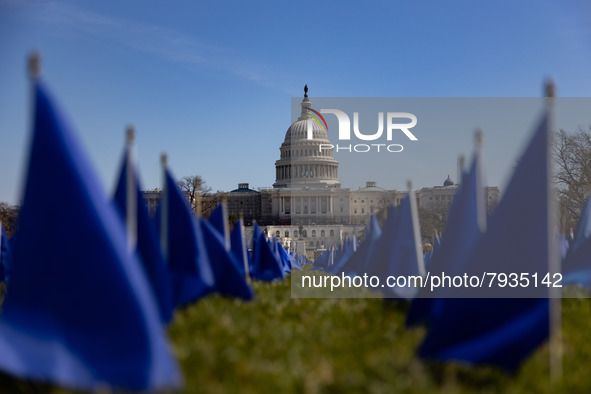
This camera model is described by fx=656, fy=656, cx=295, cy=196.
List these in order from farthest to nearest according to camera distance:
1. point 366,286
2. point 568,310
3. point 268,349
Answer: point 366,286 → point 568,310 → point 268,349

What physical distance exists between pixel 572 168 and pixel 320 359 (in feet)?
101

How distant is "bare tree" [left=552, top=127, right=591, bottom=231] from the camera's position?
32.9 m

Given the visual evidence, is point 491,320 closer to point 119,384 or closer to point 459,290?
point 459,290

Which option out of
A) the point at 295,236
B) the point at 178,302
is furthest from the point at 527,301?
the point at 295,236

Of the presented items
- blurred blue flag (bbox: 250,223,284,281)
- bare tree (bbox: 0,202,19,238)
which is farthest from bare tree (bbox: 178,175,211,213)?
blurred blue flag (bbox: 250,223,284,281)

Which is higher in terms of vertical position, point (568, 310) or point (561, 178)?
point (561, 178)

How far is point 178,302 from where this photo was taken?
877 cm

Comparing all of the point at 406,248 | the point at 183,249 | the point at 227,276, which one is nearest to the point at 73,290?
the point at 183,249

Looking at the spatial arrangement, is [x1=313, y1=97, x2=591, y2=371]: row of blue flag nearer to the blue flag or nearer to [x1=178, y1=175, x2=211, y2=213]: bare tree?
the blue flag

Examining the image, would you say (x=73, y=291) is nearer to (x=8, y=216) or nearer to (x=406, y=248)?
(x=406, y=248)

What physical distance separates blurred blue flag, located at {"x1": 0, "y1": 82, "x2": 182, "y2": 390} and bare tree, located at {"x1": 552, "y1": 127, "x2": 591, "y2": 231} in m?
30.9

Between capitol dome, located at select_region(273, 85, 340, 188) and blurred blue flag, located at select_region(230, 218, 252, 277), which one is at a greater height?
capitol dome, located at select_region(273, 85, 340, 188)

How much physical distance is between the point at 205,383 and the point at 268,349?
150 cm

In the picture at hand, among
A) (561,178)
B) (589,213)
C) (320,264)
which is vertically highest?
(561,178)
